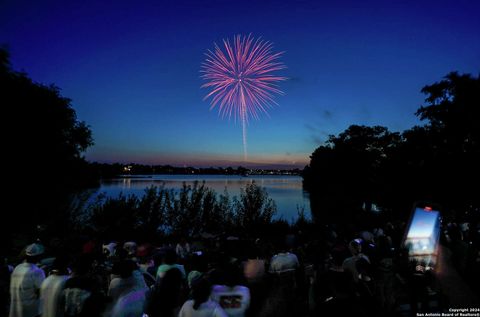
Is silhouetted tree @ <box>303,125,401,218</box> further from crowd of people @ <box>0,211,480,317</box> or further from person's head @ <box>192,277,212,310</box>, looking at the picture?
person's head @ <box>192,277,212,310</box>

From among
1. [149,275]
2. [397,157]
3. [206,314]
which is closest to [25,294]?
[149,275]

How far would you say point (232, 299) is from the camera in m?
4.24

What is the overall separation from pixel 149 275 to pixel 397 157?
2721 cm

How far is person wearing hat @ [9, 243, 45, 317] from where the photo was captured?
4984mm

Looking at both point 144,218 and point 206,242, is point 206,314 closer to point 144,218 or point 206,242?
point 206,242

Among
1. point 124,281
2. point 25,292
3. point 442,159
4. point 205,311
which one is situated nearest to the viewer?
point 205,311

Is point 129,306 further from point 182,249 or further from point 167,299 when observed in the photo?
point 182,249

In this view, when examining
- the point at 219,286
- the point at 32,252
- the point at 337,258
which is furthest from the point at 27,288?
the point at 337,258

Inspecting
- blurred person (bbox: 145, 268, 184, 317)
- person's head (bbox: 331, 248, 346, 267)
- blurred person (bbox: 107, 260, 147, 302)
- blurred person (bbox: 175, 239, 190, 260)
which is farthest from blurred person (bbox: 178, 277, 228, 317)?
blurred person (bbox: 175, 239, 190, 260)

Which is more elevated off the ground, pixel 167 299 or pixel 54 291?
pixel 167 299

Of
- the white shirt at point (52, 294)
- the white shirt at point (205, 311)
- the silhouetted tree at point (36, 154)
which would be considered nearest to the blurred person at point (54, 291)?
the white shirt at point (52, 294)

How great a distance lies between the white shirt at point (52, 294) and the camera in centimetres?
451

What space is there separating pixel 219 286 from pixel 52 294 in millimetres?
2516

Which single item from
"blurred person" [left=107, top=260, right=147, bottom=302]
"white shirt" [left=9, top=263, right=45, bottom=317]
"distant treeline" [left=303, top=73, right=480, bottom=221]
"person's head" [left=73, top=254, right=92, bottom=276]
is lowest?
"white shirt" [left=9, top=263, right=45, bottom=317]
